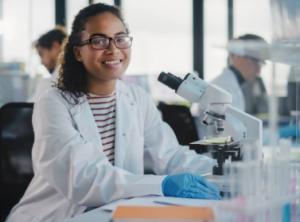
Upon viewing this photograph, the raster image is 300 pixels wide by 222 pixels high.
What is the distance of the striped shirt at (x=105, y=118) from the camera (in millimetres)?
1922

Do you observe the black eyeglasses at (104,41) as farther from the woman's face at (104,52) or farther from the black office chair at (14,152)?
the black office chair at (14,152)

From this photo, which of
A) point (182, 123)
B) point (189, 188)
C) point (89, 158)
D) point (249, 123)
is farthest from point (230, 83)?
point (189, 188)

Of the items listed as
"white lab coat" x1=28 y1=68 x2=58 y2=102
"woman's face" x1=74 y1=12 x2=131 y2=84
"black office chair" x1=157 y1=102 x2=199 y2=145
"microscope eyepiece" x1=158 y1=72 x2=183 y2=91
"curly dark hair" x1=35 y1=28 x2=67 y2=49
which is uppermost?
"curly dark hair" x1=35 y1=28 x2=67 y2=49

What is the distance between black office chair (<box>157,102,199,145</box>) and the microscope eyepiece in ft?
5.37

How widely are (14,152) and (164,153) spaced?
58cm

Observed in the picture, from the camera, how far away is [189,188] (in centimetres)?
152

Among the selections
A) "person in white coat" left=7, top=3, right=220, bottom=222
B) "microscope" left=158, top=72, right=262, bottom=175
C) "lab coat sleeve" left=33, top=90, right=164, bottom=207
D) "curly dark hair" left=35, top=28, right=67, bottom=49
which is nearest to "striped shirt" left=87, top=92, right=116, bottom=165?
"person in white coat" left=7, top=3, right=220, bottom=222

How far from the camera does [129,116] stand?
6.61ft

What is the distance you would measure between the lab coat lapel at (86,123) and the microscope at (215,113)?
0.87 ft

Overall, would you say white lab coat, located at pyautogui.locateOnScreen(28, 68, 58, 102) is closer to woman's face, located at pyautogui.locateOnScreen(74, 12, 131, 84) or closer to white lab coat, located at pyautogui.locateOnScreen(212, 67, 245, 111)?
woman's face, located at pyautogui.locateOnScreen(74, 12, 131, 84)

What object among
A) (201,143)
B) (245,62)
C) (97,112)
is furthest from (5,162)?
(245,62)

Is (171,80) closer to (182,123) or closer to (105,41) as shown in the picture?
(105,41)

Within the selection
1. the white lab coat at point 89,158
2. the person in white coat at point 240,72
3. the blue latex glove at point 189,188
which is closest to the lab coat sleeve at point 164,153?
the white lab coat at point 89,158

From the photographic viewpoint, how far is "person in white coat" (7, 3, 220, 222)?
5.38 ft
